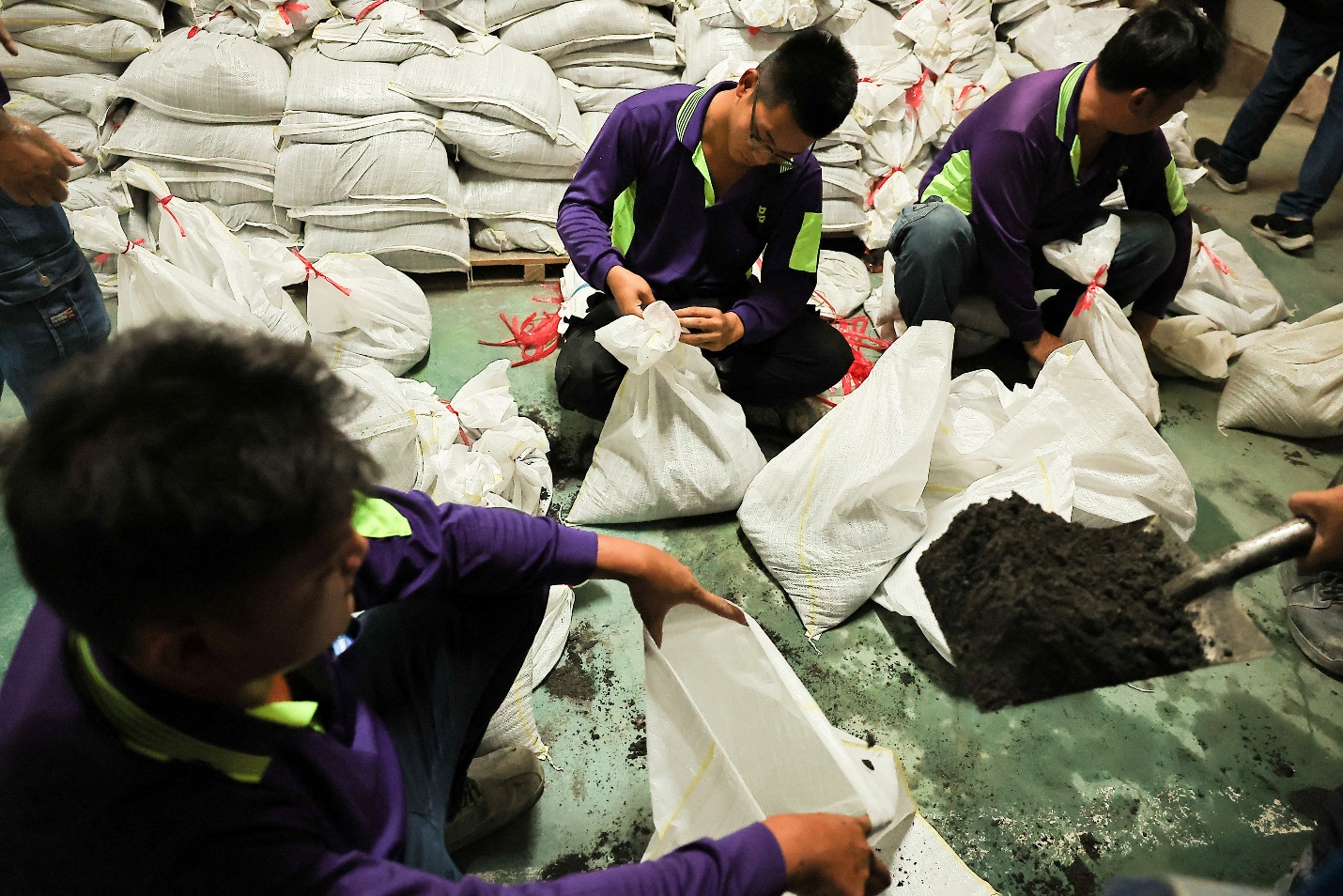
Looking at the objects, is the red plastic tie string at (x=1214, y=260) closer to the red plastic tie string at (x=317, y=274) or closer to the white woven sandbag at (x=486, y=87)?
the white woven sandbag at (x=486, y=87)

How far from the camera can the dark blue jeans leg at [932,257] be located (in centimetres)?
206

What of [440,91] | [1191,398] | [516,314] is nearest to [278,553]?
[516,314]

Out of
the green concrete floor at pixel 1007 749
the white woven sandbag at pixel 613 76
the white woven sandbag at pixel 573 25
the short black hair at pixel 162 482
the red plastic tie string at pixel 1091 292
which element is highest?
the short black hair at pixel 162 482

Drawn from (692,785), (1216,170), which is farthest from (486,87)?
(1216,170)

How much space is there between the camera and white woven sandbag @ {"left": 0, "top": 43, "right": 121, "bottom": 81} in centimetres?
234

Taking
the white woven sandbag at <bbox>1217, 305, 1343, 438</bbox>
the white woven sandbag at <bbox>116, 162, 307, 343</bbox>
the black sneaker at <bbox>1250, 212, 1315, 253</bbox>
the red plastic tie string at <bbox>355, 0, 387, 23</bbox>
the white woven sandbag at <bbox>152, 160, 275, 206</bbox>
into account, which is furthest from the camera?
the black sneaker at <bbox>1250, 212, 1315, 253</bbox>

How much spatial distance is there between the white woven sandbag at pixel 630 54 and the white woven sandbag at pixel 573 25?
40 mm

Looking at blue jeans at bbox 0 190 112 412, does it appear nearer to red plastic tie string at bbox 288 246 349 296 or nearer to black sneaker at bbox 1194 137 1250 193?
red plastic tie string at bbox 288 246 349 296

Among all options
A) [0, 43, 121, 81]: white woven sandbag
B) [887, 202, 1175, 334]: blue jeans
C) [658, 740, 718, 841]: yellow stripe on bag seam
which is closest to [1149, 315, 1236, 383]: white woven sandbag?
[887, 202, 1175, 334]: blue jeans

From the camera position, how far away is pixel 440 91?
235cm

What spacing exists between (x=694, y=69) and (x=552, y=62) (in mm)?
450

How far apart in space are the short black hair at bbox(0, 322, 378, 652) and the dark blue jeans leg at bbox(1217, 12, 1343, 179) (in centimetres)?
357

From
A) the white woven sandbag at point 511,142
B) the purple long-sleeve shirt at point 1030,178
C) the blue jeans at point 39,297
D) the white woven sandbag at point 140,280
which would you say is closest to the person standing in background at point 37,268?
the blue jeans at point 39,297

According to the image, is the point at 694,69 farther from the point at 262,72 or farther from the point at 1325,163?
the point at 1325,163
